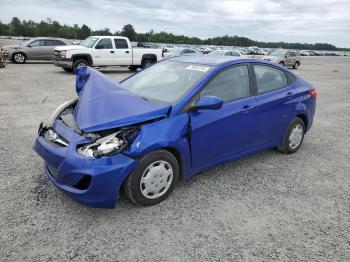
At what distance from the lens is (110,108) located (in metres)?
3.59

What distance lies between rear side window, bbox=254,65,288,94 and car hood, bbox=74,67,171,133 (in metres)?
1.72

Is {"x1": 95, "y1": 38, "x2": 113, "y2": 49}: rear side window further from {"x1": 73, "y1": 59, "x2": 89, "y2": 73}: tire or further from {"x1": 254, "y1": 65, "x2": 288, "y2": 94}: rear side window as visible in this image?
{"x1": 254, "y1": 65, "x2": 288, "y2": 94}: rear side window

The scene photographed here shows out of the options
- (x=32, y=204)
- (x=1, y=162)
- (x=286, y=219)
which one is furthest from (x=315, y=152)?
(x=1, y=162)

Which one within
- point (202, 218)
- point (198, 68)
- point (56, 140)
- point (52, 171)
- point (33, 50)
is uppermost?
point (198, 68)

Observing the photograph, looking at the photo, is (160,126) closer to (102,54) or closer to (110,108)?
(110,108)

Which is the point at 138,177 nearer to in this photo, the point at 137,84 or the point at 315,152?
the point at 137,84

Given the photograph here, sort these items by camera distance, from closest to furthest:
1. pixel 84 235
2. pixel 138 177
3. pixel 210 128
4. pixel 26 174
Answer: pixel 84 235
pixel 138 177
pixel 210 128
pixel 26 174

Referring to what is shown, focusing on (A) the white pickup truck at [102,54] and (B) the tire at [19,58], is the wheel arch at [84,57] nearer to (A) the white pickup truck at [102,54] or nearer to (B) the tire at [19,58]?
(A) the white pickup truck at [102,54]

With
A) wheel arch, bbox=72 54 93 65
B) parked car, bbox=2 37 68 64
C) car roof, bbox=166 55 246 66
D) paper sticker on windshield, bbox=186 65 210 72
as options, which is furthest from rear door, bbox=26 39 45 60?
paper sticker on windshield, bbox=186 65 210 72

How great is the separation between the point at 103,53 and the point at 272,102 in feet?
42.7

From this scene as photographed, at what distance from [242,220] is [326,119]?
5.89m

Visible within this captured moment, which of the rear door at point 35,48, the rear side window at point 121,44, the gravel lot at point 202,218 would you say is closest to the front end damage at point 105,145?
the gravel lot at point 202,218

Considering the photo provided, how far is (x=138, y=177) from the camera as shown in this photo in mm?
3422

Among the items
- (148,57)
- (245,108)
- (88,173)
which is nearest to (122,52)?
(148,57)
